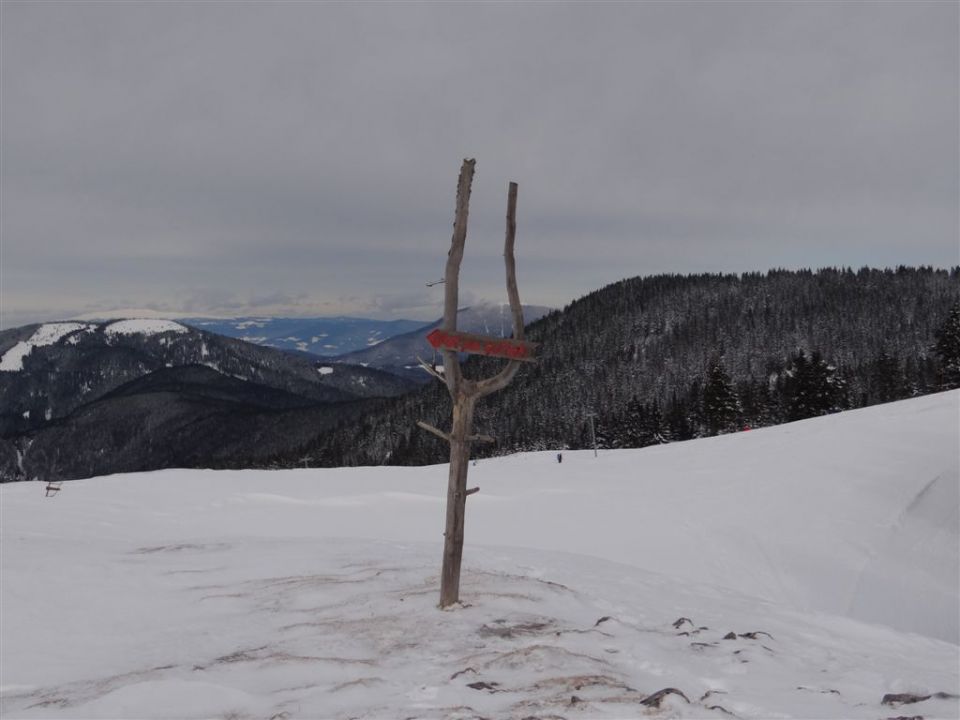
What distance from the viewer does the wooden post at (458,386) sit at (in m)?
9.20

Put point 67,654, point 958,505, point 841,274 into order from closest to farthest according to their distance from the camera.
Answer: point 67,654 → point 958,505 → point 841,274

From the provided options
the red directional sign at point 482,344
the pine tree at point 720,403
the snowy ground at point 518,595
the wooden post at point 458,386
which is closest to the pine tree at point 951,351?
the pine tree at point 720,403

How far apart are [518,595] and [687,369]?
149907mm

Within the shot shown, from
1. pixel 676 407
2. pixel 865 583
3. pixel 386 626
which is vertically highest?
pixel 676 407

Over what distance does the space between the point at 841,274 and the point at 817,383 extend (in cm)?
16634

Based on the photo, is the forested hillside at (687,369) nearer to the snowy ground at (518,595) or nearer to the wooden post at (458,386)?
the snowy ground at (518,595)

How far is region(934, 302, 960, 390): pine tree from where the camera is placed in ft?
199

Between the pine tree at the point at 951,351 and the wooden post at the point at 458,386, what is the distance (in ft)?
227

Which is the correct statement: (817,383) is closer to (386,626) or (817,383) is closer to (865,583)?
(865,583)

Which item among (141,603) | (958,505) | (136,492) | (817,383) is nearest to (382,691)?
(141,603)

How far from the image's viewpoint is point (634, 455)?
3256 cm

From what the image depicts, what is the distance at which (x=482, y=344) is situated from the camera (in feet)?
31.1

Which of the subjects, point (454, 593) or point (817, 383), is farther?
point (817, 383)

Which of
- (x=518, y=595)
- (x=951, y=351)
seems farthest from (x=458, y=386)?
(x=951, y=351)
